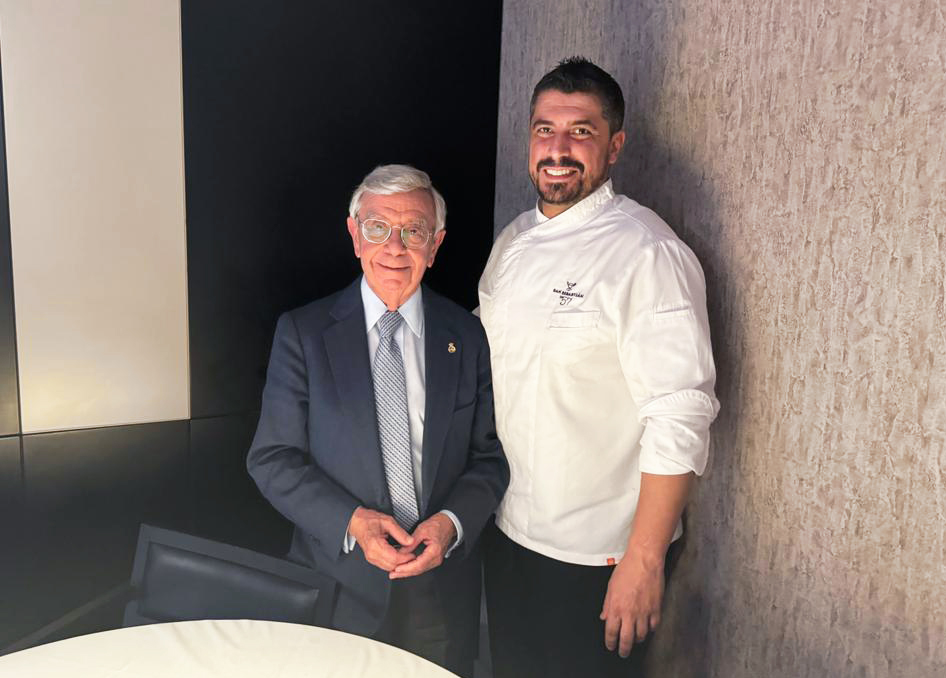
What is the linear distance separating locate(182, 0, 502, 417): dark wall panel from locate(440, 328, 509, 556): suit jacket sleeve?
3.34ft

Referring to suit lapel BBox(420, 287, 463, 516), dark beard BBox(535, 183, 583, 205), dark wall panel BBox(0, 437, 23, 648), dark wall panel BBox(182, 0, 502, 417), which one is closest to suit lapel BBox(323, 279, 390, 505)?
suit lapel BBox(420, 287, 463, 516)

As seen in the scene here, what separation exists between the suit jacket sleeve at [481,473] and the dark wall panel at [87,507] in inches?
49.0

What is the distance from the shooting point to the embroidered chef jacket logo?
1905 mm

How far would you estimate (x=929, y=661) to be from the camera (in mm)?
1397

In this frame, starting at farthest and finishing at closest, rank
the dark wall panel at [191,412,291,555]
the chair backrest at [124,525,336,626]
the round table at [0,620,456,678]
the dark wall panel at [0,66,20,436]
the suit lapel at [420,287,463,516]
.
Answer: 1. the dark wall panel at [191,412,291,555]
2. the dark wall panel at [0,66,20,436]
3. the suit lapel at [420,287,463,516]
4. the chair backrest at [124,525,336,626]
5. the round table at [0,620,456,678]

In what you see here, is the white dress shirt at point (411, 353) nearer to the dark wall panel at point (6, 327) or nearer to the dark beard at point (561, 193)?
the dark beard at point (561, 193)

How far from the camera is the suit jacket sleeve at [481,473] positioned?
195 cm

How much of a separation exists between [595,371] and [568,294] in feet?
0.62

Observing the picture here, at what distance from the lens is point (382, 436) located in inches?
75.6

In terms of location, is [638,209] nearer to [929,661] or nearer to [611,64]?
[611,64]

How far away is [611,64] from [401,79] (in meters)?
0.79

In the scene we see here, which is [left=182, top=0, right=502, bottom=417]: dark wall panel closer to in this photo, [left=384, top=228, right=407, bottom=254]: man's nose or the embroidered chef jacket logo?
[left=384, top=228, right=407, bottom=254]: man's nose

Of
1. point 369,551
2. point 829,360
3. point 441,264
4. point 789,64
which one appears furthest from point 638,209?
point 441,264

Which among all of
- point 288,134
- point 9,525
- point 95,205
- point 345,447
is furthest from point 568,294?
point 9,525
